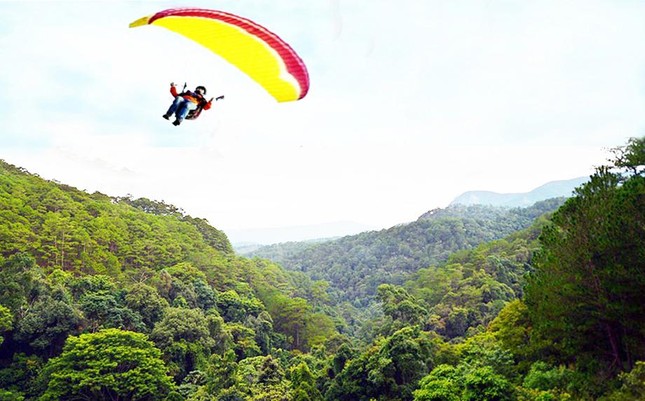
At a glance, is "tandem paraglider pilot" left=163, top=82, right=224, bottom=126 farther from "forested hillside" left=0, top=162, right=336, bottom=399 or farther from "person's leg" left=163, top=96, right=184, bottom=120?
"forested hillside" left=0, top=162, right=336, bottom=399

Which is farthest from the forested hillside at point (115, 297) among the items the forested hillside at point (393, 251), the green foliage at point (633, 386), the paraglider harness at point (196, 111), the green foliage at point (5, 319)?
the forested hillside at point (393, 251)

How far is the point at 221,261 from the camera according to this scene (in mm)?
42219

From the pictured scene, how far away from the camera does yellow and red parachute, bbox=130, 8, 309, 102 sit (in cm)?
304

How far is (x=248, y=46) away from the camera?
3219mm

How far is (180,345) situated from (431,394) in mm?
14124

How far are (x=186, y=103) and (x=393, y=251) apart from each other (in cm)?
8471

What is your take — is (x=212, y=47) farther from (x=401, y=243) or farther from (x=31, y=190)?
(x=401, y=243)

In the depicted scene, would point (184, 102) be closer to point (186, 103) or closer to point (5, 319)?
point (186, 103)

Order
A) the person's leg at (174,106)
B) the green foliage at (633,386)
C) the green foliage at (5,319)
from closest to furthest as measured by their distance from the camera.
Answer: the person's leg at (174,106)
the green foliage at (633,386)
the green foliage at (5,319)

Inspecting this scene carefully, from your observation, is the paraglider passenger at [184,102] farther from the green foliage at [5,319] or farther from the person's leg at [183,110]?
the green foliage at [5,319]

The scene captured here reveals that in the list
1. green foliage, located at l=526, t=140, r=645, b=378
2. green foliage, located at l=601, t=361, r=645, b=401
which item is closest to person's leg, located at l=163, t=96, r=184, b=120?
green foliage, located at l=601, t=361, r=645, b=401

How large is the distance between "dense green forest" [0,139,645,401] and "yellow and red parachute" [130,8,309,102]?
29.5 feet

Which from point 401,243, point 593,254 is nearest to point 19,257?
point 593,254

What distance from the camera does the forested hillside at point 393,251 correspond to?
7519cm
